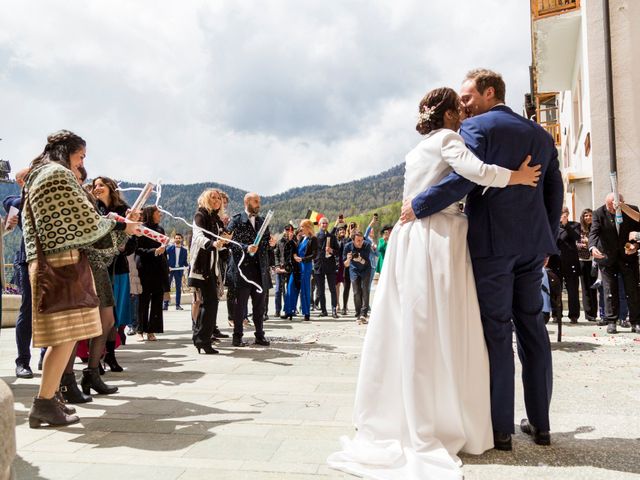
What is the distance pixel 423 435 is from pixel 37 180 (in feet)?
9.55

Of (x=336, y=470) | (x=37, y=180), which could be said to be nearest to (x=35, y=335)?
(x=37, y=180)

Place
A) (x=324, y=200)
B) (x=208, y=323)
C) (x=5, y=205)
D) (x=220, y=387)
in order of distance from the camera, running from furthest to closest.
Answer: (x=324, y=200)
(x=208, y=323)
(x=5, y=205)
(x=220, y=387)

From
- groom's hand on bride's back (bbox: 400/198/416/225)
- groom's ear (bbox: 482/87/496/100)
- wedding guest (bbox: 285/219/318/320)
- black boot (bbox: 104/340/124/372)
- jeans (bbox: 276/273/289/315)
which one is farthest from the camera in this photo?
jeans (bbox: 276/273/289/315)

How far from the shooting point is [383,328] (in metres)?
3.18

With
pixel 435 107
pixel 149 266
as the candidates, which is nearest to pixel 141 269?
pixel 149 266

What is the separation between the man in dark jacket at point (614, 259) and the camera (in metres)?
8.51

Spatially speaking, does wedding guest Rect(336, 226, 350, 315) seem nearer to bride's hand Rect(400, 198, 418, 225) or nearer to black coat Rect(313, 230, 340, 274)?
black coat Rect(313, 230, 340, 274)

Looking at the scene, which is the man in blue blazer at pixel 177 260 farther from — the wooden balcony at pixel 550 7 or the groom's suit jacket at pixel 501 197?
the groom's suit jacket at pixel 501 197

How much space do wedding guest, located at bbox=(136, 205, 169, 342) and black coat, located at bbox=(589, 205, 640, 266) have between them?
21.9 feet

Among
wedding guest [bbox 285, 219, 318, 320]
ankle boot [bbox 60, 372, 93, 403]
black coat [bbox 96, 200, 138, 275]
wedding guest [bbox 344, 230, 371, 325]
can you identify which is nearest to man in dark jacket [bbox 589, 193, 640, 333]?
wedding guest [bbox 344, 230, 371, 325]

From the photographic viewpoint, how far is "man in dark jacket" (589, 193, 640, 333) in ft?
27.9

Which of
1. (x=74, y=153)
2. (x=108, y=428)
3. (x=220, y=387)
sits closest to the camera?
(x=108, y=428)

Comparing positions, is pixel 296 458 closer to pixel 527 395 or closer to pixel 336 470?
pixel 336 470

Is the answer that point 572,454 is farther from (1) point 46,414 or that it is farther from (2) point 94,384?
(2) point 94,384
